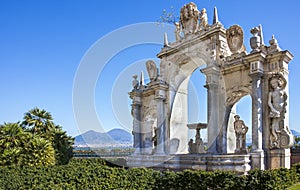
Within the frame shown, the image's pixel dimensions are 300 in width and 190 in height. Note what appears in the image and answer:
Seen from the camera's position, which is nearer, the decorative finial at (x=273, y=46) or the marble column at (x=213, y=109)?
the decorative finial at (x=273, y=46)

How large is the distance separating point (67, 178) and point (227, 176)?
6211 millimetres

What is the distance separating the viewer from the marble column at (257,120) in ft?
42.0

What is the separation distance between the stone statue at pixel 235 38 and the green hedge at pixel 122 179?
7.57 meters

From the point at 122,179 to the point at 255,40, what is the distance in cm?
999

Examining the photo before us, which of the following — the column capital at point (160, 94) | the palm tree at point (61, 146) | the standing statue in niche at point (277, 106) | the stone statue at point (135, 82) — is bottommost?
the palm tree at point (61, 146)

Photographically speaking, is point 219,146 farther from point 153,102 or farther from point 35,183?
point 35,183

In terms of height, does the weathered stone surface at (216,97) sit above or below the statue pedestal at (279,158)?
above

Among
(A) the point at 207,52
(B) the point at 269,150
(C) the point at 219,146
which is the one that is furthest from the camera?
(A) the point at 207,52

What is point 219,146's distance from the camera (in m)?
15.3

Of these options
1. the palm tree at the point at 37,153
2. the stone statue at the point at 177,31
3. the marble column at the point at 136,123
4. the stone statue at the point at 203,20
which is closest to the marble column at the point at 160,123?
the marble column at the point at 136,123

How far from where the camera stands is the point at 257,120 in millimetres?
13203

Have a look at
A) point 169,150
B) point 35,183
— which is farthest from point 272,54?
point 35,183

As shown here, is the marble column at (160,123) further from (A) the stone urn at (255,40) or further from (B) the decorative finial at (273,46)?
(B) the decorative finial at (273,46)

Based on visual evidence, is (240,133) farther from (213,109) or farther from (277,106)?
(277,106)
